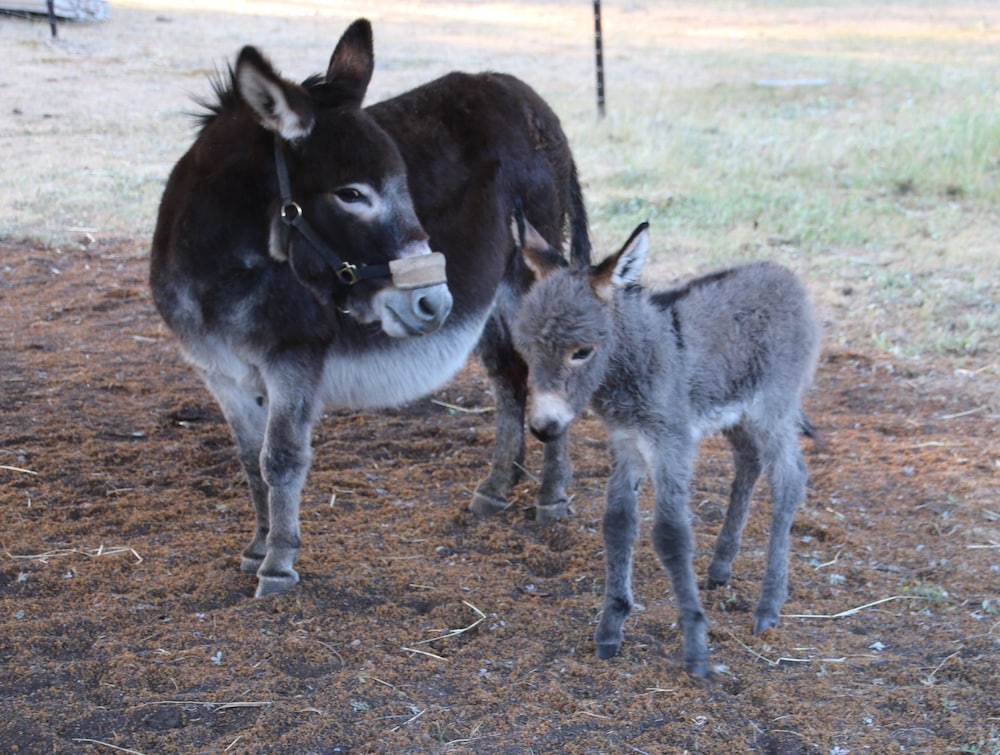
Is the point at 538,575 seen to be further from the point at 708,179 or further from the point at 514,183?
the point at 708,179

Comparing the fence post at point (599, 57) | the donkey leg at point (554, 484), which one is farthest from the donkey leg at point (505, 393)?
the fence post at point (599, 57)

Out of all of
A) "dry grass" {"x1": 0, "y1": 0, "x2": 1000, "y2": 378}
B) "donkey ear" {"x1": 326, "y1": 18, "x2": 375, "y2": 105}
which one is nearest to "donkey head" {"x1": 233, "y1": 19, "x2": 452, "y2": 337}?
"donkey ear" {"x1": 326, "y1": 18, "x2": 375, "y2": 105}

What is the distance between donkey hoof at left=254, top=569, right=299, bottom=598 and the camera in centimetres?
417

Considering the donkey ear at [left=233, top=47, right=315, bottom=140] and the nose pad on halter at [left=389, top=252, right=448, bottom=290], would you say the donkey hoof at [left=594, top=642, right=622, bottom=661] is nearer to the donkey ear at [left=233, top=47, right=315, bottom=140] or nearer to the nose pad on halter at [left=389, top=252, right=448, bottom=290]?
the nose pad on halter at [left=389, top=252, right=448, bottom=290]

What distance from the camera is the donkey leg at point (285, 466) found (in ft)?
13.4

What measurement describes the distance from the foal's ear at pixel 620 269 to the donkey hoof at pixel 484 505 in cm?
177

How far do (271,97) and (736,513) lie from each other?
246cm

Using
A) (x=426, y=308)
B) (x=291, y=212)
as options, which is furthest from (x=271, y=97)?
(x=426, y=308)

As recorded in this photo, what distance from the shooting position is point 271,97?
148 inches

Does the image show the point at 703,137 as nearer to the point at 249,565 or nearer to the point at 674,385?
the point at 674,385

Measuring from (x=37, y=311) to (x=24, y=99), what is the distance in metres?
6.37

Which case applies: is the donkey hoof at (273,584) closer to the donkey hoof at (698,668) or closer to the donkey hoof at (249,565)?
the donkey hoof at (249,565)

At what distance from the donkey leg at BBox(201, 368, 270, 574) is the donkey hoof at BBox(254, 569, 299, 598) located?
0.76 ft

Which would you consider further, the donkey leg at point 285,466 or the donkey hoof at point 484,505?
the donkey hoof at point 484,505
